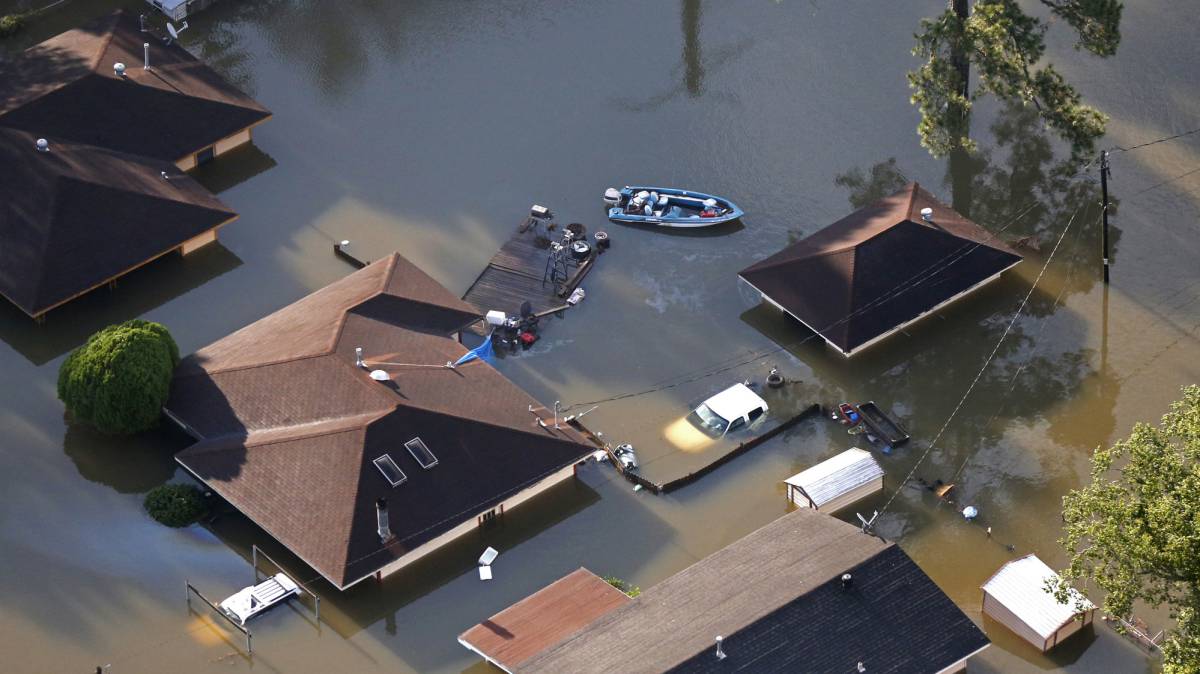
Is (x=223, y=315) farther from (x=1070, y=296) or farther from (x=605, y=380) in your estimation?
(x=1070, y=296)

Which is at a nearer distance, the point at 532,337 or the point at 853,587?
the point at 853,587

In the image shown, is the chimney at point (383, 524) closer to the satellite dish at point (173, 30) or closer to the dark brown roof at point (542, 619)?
the dark brown roof at point (542, 619)

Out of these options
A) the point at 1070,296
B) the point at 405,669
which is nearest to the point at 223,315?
the point at 405,669

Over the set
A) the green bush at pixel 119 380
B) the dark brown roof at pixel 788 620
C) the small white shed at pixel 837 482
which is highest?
the green bush at pixel 119 380

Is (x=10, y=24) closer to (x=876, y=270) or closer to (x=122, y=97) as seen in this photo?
(x=122, y=97)

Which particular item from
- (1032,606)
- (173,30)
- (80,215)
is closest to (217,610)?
(80,215)

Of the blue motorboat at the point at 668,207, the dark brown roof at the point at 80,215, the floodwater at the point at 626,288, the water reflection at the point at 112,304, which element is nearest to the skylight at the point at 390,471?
the floodwater at the point at 626,288
